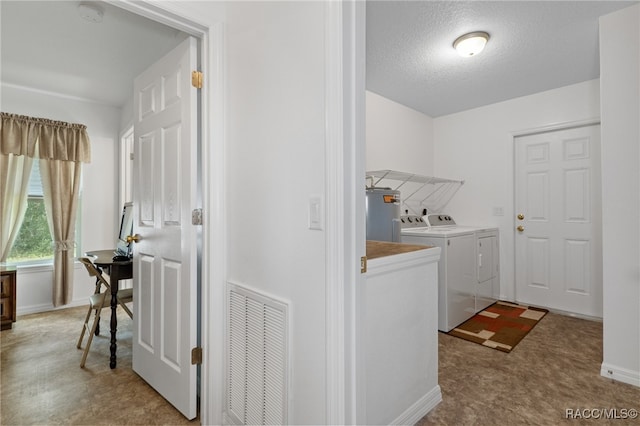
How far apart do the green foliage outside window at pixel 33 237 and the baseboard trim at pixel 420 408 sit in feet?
13.2

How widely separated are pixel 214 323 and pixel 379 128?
2.79 metres

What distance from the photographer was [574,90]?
10.6 feet

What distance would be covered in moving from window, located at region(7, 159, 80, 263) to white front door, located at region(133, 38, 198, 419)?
2.34m

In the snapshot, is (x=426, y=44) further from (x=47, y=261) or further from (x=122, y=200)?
(x=47, y=261)

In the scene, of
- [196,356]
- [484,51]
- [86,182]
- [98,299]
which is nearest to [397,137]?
[484,51]

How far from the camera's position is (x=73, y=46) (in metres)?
2.47

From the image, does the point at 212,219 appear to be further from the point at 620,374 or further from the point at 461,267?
the point at 620,374

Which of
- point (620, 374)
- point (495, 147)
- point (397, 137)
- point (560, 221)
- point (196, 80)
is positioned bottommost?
point (620, 374)

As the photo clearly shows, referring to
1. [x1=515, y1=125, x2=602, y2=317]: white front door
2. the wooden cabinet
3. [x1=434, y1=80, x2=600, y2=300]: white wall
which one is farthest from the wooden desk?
[x1=515, y1=125, x2=602, y2=317]: white front door

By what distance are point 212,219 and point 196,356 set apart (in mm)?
718

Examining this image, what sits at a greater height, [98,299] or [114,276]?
Result: [114,276]

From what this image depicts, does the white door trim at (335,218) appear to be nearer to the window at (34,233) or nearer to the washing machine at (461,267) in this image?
the washing machine at (461,267)

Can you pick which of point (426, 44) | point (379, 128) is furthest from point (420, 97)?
point (426, 44)

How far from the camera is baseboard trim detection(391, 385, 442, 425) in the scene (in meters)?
1.52
